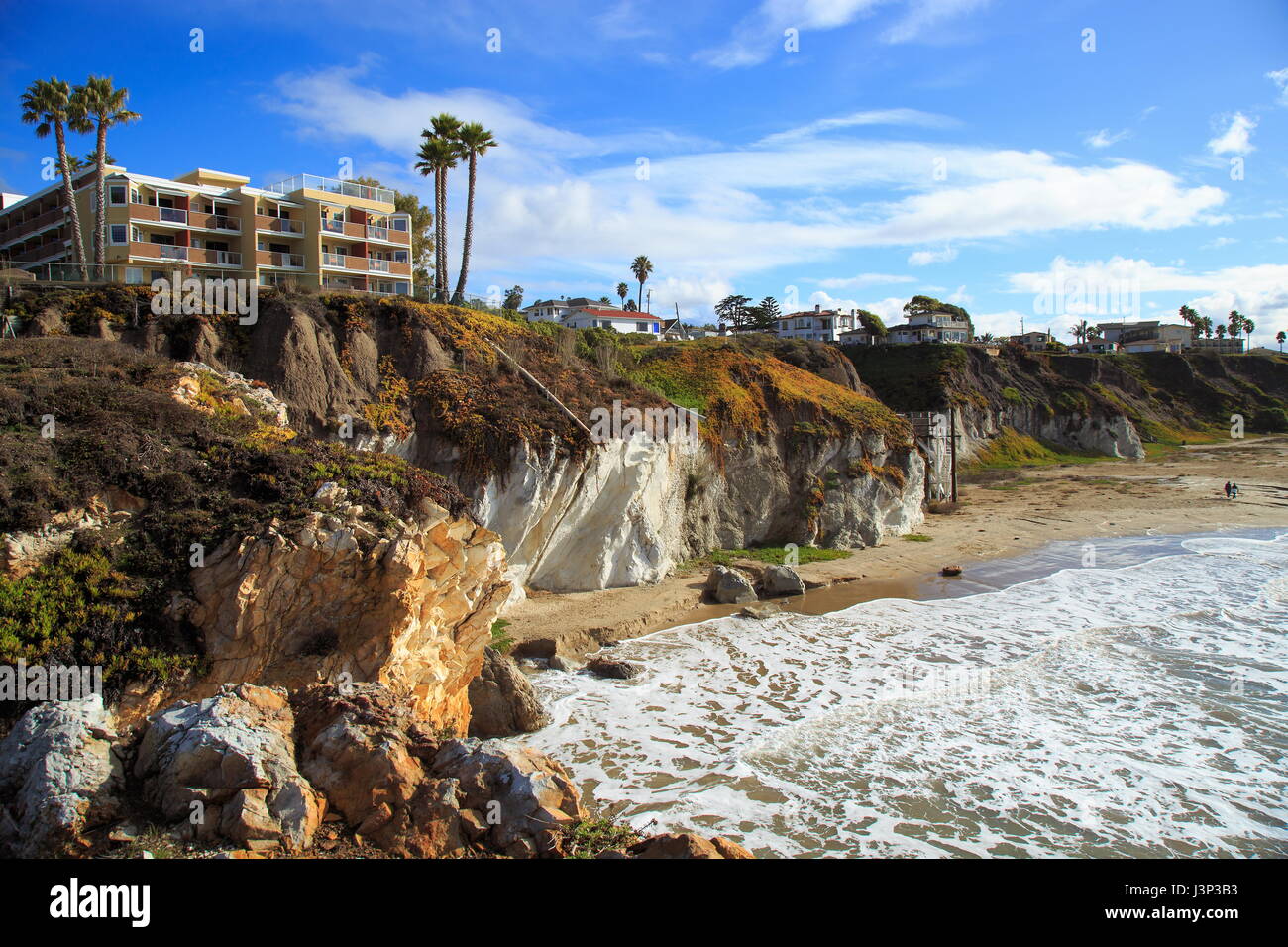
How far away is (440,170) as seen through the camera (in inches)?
1439

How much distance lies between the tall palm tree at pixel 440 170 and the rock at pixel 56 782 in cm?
3128

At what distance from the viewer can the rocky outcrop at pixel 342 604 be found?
424 inches

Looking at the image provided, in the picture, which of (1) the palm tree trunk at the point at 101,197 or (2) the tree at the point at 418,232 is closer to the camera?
(1) the palm tree trunk at the point at 101,197

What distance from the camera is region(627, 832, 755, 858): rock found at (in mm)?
6766

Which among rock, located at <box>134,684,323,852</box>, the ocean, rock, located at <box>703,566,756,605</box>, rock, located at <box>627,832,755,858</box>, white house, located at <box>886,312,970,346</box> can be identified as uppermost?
white house, located at <box>886,312,970,346</box>

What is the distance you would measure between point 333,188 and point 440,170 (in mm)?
7003

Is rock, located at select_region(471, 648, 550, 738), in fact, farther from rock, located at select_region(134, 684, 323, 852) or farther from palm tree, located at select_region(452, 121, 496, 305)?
palm tree, located at select_region(452, 121, 496, 305)

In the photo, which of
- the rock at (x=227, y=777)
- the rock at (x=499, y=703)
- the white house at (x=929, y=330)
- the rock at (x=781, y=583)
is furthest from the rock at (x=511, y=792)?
the white house at (x=929, y=330)

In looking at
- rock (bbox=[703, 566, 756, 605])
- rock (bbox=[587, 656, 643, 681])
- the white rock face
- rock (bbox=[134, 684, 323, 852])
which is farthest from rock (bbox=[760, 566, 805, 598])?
rock (bbox=[134, 684, 323, 852])

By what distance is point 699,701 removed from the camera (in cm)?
1697

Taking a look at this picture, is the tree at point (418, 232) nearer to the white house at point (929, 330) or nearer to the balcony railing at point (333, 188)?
the balcony railing at point (333, 188)

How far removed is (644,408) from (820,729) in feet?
48.4

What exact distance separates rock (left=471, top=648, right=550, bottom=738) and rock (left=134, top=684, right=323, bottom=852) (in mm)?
7573
